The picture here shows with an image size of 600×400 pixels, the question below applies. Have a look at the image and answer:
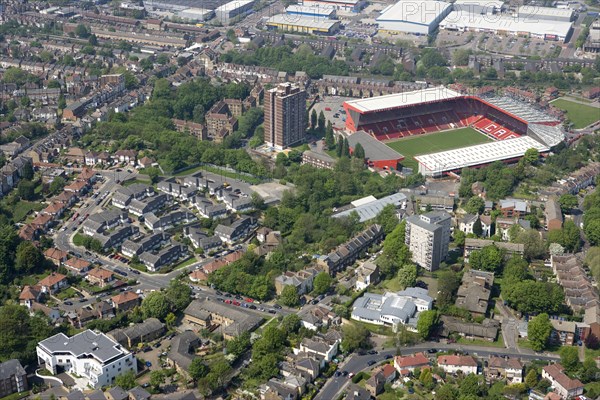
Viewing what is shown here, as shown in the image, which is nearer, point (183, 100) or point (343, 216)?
point (343, 216)

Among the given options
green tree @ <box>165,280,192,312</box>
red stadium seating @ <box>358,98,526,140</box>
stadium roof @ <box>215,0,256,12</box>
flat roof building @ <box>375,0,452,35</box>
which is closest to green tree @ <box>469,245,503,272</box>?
green tree @ <box>165,280,192,312</box>

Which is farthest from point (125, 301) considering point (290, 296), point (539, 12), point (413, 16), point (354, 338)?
point (539, 12)

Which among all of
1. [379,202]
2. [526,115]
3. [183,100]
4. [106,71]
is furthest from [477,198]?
[106,71]

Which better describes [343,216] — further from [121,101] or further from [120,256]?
[121,101]

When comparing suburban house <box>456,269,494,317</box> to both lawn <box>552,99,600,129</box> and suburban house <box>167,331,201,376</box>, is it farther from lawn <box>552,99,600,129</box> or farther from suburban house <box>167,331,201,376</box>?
lawn <box>552,99,600,129</box>

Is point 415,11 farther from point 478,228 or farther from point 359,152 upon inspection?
point 478,228

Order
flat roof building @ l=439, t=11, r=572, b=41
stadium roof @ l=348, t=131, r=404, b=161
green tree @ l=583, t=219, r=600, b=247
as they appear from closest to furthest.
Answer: green tree @ l=583, t=219, r=600, b=247 < stadium roof @ l=348, t=131, r=404, b=161 < flat roof building @ l=439, t=11, r=572, b=41
